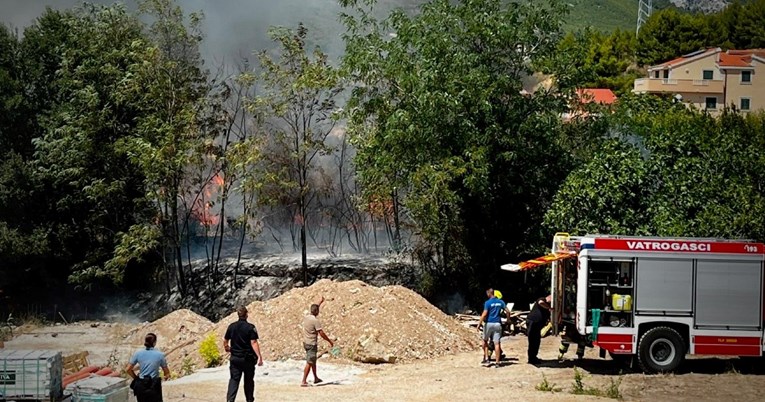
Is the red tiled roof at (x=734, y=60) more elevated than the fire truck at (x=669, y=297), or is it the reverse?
the red tiled roof at (x=734, y=60)

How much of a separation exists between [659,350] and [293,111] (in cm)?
2004

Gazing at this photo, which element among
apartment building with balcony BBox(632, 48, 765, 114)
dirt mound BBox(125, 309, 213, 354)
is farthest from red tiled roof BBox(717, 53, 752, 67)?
dirt mound BBox(125, 309, 213, 354)

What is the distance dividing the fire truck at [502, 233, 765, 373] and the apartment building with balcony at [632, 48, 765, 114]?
5092 centimetres

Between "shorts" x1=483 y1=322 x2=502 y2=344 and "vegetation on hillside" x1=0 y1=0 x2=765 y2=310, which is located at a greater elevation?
"vegetation on hillside" x1=0 y1=0 x2=765 y2=310

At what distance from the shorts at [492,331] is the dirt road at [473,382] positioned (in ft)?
2.26

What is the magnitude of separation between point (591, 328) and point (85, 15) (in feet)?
89.6

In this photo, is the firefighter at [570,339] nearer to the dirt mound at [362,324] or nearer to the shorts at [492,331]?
the shorts at [492,331]

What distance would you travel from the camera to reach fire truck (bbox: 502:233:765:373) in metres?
20.7

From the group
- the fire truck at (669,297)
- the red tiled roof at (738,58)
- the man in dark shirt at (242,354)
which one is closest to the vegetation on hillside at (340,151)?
the fire truck at (669,297)

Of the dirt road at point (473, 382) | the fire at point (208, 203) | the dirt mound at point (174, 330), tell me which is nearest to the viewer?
the dirt road at point (473, 382)

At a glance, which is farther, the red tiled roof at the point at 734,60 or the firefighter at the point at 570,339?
the red tiled roof at the point at 734,60

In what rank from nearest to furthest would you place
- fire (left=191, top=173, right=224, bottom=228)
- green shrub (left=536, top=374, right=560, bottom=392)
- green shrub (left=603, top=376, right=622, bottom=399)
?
green shrub (left=603, top=376, right=622, bottom=399) → green shrub (left=536, top=374, right=560, bottom=392) → fire (left=191, top=173, right=224, bottom=228)

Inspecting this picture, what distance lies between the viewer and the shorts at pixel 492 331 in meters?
21.7

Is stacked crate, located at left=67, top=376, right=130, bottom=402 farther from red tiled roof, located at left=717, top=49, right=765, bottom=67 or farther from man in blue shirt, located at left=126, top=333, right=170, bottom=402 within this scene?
red tiled roof, located at left=717, top=49, right=765, bottom=67
